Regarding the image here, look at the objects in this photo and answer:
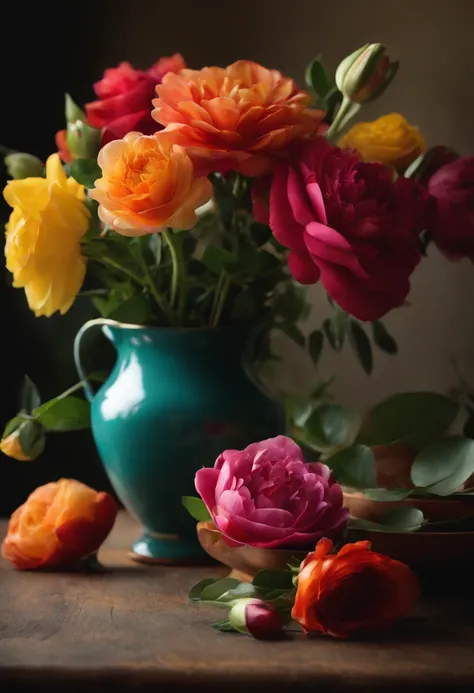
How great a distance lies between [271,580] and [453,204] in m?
0.35

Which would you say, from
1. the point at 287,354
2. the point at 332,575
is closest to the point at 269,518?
the point at 332,575

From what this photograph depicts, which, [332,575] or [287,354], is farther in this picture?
[287,354]

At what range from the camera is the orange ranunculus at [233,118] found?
2.41 ft

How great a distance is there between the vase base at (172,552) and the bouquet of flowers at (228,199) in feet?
0.45

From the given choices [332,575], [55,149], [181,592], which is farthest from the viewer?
[55,149]

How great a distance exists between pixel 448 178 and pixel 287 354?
1.47ft

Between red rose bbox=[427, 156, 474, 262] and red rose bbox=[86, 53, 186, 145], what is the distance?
245 millimetres

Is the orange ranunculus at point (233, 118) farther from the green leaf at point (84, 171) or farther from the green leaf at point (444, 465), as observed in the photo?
the green leaf at point (444, 465)

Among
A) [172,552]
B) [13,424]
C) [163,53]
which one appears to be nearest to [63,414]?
[13,424]

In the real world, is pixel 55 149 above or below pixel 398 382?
above

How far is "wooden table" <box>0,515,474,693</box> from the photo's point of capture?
1.88ft

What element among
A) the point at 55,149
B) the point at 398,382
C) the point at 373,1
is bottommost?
the point at 398,382

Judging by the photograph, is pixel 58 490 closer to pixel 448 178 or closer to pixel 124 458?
pixel 124 458

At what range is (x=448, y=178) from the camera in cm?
81
